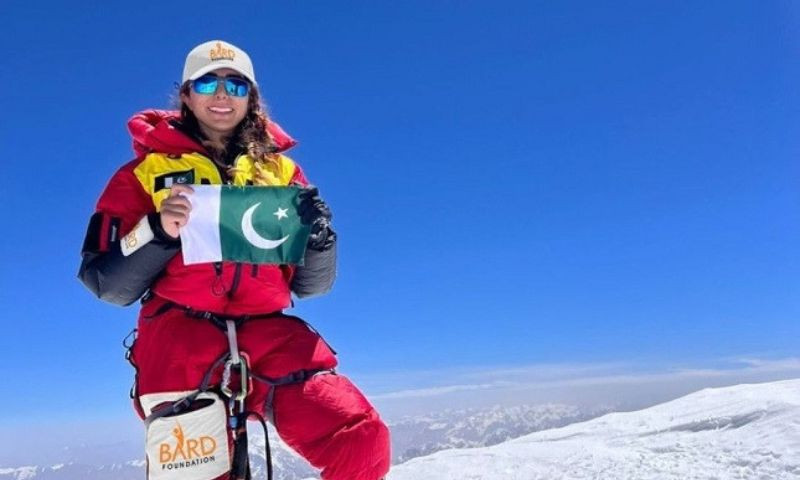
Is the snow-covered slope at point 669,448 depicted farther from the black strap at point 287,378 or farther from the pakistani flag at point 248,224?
the pakistani flag at point 248,224

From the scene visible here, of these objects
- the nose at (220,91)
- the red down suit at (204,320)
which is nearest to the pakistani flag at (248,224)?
the red down suit at (204,320)

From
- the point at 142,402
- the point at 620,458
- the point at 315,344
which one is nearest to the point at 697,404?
the point at 620,458

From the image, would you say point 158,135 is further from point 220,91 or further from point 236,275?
point 236,275

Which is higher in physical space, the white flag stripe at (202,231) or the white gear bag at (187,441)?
the white flag stripe at (202,231)

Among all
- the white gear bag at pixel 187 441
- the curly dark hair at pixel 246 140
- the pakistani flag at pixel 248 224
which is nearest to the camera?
the white gear bag at pixel 187 441

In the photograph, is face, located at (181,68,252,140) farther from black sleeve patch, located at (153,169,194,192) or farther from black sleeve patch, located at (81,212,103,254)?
black sleeve patch, located at (81,212,103,254)

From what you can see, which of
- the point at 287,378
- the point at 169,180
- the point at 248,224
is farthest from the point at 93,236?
the point at 287,378

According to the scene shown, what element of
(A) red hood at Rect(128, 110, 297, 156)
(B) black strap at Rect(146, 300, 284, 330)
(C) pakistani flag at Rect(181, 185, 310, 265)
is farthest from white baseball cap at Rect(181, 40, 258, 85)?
(B) black strap at Rect(146, 300, 284, 330)
